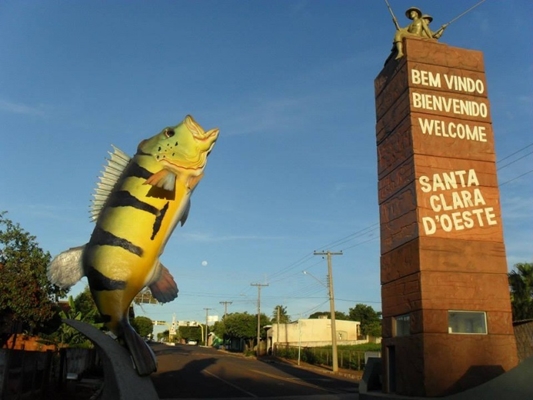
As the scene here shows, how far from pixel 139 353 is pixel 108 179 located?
2.54m

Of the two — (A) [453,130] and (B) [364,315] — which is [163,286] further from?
(B) [364,315]

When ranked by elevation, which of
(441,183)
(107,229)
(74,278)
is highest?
(441,183)

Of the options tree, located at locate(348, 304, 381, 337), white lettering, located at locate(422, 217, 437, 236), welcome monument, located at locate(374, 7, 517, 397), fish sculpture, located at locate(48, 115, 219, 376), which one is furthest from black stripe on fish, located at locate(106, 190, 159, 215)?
tree, located at locate(348, 304, 381, 337)

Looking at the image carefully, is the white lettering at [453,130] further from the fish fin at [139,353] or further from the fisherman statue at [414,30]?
→ the fish fin at [139,353]

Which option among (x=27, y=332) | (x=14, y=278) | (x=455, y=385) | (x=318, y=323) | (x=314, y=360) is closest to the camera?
(x=455, y=385)

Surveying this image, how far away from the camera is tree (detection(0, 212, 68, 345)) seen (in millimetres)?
17422

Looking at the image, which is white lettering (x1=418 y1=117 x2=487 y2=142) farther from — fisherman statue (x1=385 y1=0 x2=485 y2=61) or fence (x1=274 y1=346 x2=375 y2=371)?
fence (x1=274 y1=346 x2=375 y2=371)

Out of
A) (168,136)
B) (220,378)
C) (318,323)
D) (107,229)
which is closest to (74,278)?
(107,229)

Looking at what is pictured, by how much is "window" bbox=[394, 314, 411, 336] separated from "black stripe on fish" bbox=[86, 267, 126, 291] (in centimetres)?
873

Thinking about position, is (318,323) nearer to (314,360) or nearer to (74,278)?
(314,360)

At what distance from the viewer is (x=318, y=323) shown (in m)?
67.1

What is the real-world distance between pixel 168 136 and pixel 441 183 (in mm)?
8771

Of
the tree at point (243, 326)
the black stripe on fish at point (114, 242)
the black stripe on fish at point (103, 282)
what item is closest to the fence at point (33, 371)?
the black stripe on fish at point (103, 282)

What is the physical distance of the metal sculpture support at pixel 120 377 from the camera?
755 cm
